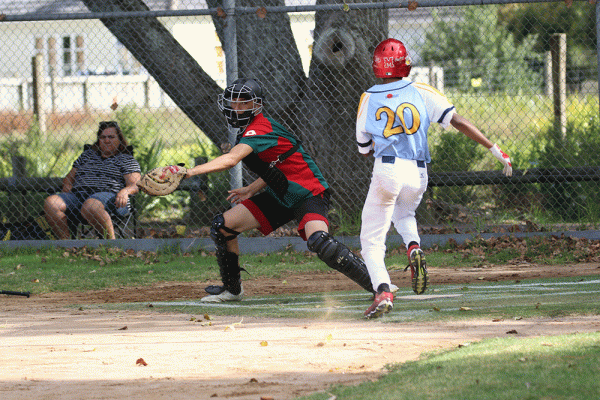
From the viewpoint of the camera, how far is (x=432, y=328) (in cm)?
451

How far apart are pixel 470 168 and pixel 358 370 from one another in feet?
24.1

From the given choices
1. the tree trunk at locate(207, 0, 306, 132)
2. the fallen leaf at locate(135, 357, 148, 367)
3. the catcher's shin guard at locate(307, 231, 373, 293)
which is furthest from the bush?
the fallen leaf at locate(135, 357, 148, 367)

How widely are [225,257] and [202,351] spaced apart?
1.90 meters

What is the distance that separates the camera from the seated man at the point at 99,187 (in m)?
8.61

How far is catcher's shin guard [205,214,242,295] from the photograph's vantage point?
5914 millimetres

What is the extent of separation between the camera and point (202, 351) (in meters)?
4.19

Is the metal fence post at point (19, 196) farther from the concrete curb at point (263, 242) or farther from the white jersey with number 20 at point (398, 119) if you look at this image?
the white jersey with number 20 at point (398, 119)

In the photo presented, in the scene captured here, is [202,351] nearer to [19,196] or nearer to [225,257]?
[225,257]

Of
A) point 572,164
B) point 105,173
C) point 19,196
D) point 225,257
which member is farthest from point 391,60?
point 19,196

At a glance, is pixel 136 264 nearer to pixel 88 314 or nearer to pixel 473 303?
pixel 88 314

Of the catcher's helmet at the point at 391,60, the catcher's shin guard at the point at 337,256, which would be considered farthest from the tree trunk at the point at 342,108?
the catcher's helmet at the point at 391,60

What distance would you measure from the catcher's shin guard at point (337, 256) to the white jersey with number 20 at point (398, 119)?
2.37 ft

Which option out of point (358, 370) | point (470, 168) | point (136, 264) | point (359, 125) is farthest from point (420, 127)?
point (470, 168)

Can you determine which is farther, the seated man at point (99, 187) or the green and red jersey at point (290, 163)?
the seated man at point (99, 187)
